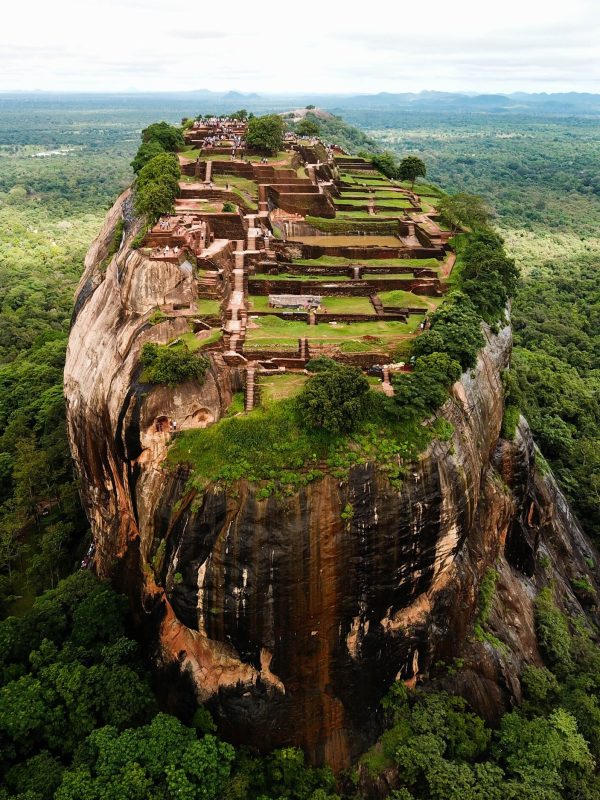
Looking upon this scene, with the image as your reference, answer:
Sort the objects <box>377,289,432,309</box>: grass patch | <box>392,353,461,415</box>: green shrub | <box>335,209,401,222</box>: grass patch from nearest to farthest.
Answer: <box>392,353,461,415</box>: green shrub, <box>377,289,432,309</box>: grass patch, <box>335,209,401,222</box>: grass patch

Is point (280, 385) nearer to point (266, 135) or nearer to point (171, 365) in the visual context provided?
point (171, 365)

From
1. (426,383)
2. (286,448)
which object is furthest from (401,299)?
(286,448)

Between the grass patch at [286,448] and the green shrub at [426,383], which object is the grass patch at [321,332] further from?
the grass patch at [286,448]

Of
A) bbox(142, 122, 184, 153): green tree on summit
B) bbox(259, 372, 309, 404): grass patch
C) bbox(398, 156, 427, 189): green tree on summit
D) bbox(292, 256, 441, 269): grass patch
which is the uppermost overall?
bbox(142, 122, 184, 153): green tree on summit

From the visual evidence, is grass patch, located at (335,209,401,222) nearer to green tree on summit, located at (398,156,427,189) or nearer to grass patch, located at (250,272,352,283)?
grass patch, located at (250,272,352,283)

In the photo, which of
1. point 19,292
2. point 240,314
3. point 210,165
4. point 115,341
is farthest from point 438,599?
point 19,292

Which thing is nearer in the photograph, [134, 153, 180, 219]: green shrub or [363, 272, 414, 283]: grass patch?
[134, 153, 180, 219]: green shrub

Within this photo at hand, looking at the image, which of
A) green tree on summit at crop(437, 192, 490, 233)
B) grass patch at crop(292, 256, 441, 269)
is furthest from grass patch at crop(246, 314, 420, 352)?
green tree on summit at crop(437, 192, 490, 233)
